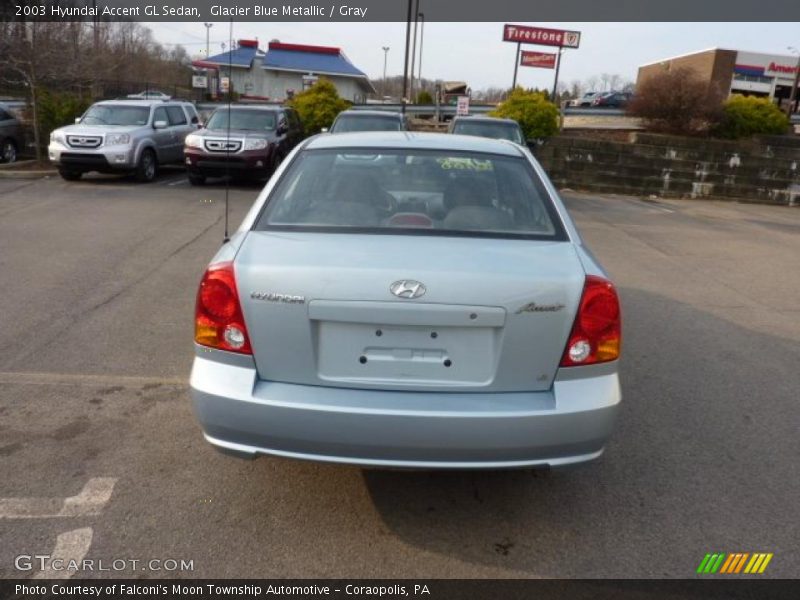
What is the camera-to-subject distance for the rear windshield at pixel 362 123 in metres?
14.1

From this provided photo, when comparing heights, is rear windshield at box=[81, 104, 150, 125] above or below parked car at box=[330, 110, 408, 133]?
below

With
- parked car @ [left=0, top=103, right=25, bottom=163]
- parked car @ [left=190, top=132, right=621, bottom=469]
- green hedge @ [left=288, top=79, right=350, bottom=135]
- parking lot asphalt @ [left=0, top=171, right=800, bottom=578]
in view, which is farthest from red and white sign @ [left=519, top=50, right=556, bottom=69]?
parked car @ [left=190, top=132, right=621, bottom=469]

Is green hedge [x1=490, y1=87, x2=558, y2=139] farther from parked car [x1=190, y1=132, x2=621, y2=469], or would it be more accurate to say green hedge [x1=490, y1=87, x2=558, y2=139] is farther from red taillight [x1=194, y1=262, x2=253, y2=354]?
red taillight [x1=194, y1=262, x2=253, y2=354]

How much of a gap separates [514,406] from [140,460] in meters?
2.04

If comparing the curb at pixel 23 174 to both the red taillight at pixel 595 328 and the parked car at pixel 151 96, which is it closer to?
the parked car at pixel 151 96

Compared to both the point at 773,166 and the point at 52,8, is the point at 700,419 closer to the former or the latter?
the point at 773,166

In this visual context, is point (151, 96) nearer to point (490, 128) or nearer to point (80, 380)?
point (490, 128)

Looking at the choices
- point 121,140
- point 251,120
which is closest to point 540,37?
point 251,120

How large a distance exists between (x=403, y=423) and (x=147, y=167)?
14294 mm

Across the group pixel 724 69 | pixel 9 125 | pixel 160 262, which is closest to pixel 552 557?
pixel 160 262

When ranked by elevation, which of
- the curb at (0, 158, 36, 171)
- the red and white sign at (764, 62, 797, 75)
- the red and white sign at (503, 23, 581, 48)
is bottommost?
Answer: the curb at (0, 158, 36, 171)

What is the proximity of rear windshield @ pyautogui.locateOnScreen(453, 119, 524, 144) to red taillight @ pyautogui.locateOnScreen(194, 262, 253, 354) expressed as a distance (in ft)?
38.7

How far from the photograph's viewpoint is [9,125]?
1692cm

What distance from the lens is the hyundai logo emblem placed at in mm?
2684
